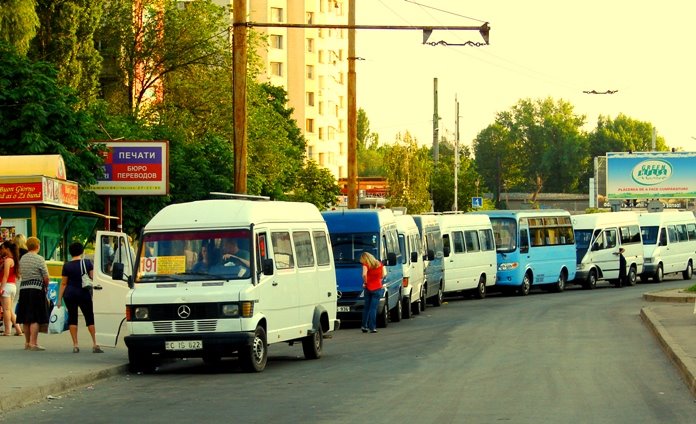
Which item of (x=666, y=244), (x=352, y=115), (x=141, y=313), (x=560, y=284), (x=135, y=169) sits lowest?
(x=560, y=284)

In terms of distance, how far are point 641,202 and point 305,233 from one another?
87.8 m

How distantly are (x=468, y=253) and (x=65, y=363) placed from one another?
85.8 ft

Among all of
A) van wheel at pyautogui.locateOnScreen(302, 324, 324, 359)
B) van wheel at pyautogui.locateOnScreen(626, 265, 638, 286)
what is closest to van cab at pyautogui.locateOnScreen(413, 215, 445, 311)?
van wheel at pyautogui.locateOnScreen(626, 265, 638, 286)

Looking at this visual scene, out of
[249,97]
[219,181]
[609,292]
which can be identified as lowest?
[609,292]

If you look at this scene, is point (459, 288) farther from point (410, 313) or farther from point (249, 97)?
point (249, 97)

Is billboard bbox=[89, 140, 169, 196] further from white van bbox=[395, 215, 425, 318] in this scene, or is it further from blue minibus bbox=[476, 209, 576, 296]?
blue minibus bbox=[476, 209, 576, 296]

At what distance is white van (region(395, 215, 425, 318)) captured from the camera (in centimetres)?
3362

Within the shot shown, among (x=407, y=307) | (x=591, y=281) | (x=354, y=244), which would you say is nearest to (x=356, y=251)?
(x=354, y=244)

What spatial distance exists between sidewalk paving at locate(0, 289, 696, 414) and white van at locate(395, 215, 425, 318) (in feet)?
24.5

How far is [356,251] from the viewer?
→ 98.9 feet

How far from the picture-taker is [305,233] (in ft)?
69.3

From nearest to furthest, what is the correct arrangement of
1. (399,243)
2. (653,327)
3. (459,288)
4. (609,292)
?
(653,327)
(399,243)
(459,288)
(609,292)

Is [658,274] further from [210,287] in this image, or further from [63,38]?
[210,287]

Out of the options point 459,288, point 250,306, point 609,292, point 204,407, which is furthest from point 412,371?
point 609,292
